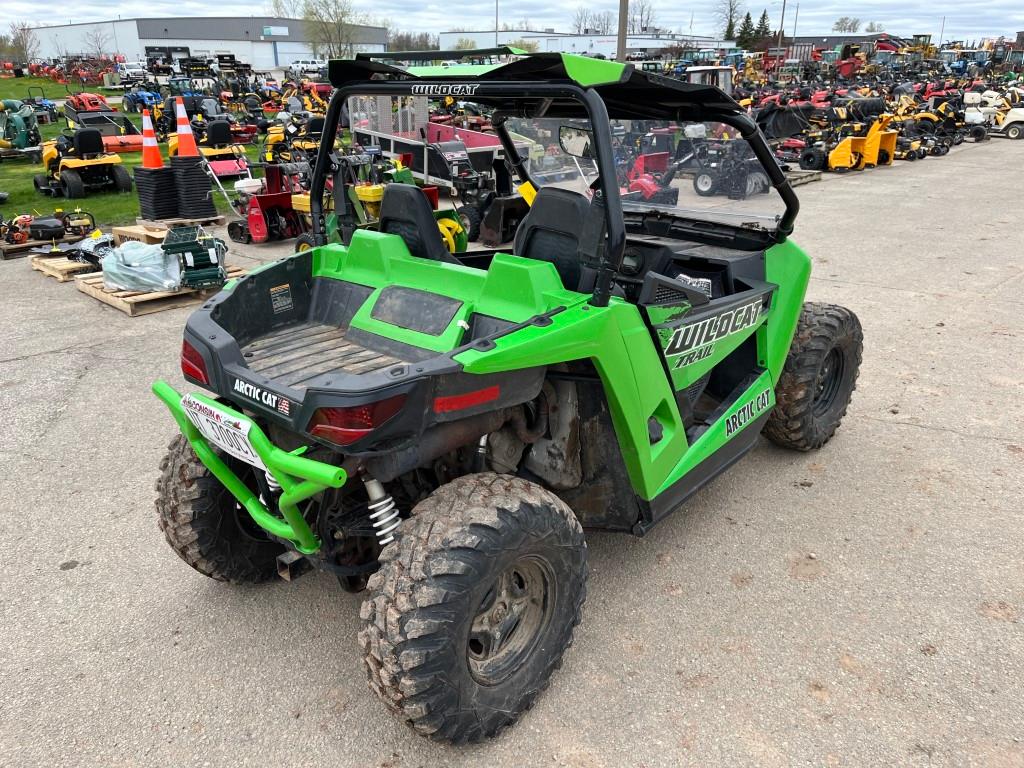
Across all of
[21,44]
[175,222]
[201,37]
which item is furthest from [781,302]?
[201,37]

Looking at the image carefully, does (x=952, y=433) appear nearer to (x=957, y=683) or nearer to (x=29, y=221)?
(x=957, y=683)

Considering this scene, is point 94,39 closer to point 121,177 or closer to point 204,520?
point 121,177

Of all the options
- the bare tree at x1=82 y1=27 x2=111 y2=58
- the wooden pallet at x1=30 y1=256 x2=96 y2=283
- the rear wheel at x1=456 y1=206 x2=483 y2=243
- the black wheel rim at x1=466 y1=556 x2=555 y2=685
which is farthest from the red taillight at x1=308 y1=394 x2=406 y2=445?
the bare tree at x1=82 y1=27 x2=111 y2=58

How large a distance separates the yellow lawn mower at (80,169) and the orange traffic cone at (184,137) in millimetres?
2653

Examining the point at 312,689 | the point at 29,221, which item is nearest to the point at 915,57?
the point at 29,221

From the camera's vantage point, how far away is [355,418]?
2.13 metres

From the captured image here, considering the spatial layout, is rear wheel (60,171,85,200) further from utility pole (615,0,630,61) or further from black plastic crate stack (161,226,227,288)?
utility pole (615,0,630,61)

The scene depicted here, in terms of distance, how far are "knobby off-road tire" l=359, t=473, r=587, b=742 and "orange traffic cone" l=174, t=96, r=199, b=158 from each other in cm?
919

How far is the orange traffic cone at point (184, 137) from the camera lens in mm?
9773

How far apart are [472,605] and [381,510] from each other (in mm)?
442

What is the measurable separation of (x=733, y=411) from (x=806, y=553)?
0.71 m

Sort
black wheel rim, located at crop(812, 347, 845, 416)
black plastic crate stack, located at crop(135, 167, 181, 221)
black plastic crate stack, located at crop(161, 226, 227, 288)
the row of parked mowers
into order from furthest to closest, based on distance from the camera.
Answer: the row of parked mowers → black plastic crate stack, located at crop(135, 167, 181, 221) → black plastic crate stack, located at crop(161, 226, 227, 288) → black wheel rim, located at crop(812, 347, 845, 416)

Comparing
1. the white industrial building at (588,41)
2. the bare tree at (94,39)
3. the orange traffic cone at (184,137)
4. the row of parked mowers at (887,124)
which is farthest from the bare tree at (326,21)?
the orange traffic cone at (184,137)

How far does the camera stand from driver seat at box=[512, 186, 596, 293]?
2.70m
